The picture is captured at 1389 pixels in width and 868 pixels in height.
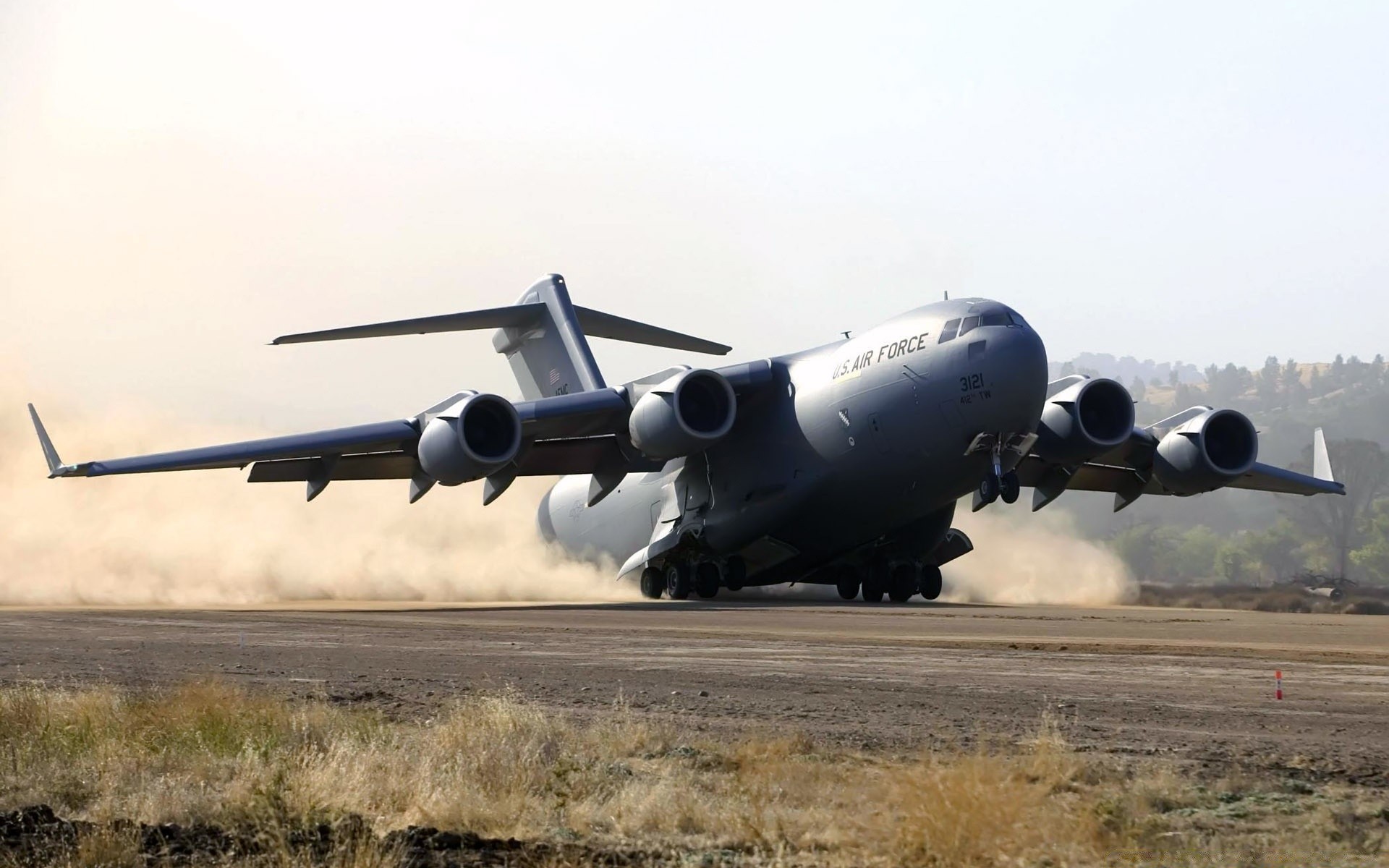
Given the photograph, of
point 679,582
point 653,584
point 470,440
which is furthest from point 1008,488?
point 653,584

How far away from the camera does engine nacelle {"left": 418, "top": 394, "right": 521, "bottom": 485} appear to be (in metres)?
25.2

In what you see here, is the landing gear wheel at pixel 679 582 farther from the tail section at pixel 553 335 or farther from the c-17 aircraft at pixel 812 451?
the tail section at pixel 553 335

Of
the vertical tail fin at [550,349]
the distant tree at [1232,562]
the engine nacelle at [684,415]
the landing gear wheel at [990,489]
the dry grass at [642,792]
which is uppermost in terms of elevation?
the vertical tail fin at [550,349]

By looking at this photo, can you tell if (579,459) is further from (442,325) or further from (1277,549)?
(1277,549)

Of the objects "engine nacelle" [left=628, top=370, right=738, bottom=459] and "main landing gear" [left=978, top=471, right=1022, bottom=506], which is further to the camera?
"engine nacelle" [left=628, top=370, right=738, bottom=459]

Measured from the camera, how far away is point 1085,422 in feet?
89.9

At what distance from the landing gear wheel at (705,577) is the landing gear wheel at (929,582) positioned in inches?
160

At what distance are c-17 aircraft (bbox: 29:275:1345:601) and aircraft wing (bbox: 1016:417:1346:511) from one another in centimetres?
6

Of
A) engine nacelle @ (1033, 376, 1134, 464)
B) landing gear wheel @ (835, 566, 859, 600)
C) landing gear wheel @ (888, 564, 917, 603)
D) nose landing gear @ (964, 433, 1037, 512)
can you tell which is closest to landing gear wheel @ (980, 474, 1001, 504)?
nose landing gear @ (964, 433, 1037, 512)

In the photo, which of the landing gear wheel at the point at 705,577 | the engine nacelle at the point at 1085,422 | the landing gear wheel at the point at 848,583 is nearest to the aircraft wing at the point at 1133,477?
the engine nacelle at the point at 1085,422

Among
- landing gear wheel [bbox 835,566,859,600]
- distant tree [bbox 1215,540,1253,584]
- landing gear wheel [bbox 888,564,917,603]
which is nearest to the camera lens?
landing gear wheel [bbox 888,564,917,603]

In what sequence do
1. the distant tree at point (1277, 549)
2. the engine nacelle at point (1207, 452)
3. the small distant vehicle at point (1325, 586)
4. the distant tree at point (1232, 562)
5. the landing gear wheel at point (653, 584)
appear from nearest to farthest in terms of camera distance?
1. the engine nacelle at point (1207, 452)
2. the landing gear wheel at point (653, 584)
3. the small distant vehicle at point (1325, 586)
4. the distant tree at point (1232, 562)
5. the distant tree at point (1277, 549)

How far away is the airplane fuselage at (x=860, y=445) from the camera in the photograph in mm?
24781

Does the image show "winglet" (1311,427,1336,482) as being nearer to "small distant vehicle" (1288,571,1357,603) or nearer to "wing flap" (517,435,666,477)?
"small distant vehicle" (1288,571,1357,603)
